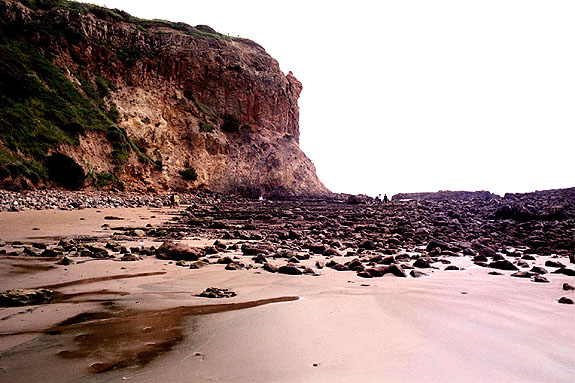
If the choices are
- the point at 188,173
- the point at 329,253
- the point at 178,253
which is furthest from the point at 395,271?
the point at 188,173

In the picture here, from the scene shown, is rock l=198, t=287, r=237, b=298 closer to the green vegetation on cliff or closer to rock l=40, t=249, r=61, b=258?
rock l=40, t=249, r=61, b=258

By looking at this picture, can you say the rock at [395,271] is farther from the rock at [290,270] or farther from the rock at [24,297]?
the rock at [24,297]

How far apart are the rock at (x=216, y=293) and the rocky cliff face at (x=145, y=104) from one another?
66.9ft

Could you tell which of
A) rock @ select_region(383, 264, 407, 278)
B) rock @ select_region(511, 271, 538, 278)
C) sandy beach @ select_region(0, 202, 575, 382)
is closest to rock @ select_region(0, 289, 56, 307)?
sandy beach @ select_region(0, 202, 575, 382)

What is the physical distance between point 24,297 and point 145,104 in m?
37.3

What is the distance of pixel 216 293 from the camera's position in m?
3.98

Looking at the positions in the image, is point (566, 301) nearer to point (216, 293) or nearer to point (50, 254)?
point (216, 293)

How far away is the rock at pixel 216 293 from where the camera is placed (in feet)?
12.9

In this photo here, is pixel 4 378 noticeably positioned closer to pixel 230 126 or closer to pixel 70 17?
pixel 70 17

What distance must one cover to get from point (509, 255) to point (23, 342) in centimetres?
789

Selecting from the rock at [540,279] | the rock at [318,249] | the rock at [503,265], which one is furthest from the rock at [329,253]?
the rock at [540,279]

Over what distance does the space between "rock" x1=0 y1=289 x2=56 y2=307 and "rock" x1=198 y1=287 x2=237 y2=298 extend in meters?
1.56

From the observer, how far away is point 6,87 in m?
24.2

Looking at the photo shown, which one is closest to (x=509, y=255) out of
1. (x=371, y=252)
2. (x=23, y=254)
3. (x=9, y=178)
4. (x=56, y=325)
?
(x=371, y=252)
